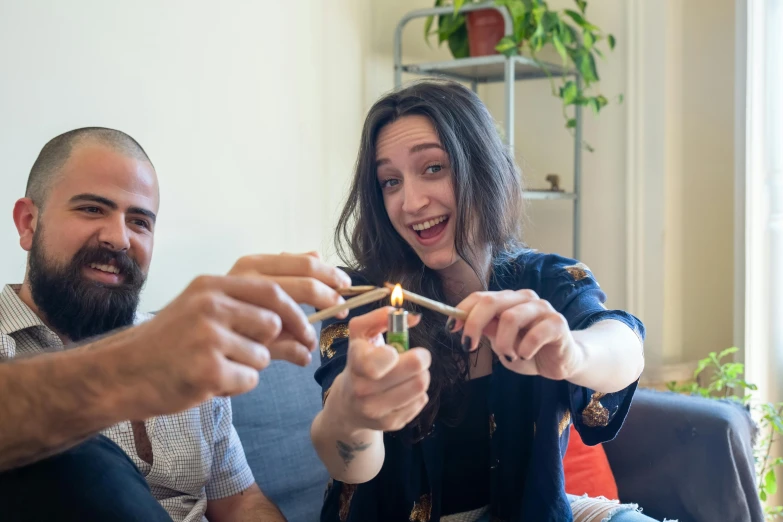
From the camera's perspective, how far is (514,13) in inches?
94.6

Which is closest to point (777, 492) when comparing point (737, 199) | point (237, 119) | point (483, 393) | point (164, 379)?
point (737, 199)

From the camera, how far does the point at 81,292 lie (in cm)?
141

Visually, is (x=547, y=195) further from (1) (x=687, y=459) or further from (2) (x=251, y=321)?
Answer: (2) (x=251, y=321)

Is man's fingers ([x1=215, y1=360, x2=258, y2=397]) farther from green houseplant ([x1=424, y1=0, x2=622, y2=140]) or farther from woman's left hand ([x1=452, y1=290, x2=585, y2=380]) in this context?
green houseplant ([x1=424, y1=0, x2=622, y2=140])

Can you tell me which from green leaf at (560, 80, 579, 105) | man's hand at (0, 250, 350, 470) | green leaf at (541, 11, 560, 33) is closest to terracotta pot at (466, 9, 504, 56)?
green leaf at (541, 11, 560, 33)

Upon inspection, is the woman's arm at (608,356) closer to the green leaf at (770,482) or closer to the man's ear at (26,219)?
the man's ear at (26,219)

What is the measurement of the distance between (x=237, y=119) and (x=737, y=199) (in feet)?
4.95

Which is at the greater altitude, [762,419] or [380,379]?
[380,379]

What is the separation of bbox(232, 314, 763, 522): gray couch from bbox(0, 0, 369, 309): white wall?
0.43 m

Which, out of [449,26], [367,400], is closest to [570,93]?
[449,26]

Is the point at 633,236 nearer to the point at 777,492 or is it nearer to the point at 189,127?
the point at 777,492

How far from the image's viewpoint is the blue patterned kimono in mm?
1300

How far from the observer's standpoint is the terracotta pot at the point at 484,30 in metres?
2.51

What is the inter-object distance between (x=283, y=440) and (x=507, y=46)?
→ 1.37m
